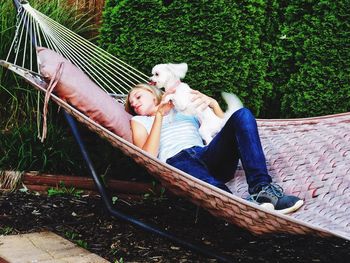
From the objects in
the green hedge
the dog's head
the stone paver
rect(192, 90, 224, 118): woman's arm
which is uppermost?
the green hedge

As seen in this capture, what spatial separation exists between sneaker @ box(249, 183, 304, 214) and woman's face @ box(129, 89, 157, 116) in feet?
2.60

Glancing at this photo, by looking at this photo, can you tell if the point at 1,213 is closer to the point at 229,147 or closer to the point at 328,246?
the point at 229,147

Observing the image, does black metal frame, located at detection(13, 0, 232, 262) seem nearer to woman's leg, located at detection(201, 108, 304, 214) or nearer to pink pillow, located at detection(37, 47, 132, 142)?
pink pillow, located at detection(37, 47, 132, 142)

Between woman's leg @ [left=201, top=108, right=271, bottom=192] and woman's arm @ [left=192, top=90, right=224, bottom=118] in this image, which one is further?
woman's arm @ [left=192, top=90, right=224, bottom=118]

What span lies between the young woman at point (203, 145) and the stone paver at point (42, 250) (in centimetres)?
51

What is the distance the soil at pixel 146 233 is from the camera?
2525 mm

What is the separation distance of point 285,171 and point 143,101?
0.73 m

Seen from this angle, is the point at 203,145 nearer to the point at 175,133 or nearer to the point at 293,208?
the point at 175,133

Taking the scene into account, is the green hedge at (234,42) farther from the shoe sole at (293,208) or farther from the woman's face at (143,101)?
the shoe sole at (293,208)

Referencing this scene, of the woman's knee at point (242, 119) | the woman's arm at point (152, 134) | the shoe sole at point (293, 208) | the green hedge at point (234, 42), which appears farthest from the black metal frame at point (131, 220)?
the green hedge at point (234, 42)

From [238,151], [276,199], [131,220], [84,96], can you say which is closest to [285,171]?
[238,151]

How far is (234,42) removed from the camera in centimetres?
369

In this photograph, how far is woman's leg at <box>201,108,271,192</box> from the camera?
7.31 feet

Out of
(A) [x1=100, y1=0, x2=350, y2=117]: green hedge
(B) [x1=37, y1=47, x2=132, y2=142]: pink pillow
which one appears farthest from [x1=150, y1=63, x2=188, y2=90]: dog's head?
(A) [x1=100, y1=0, x2=350, y2=117]: green hedge
